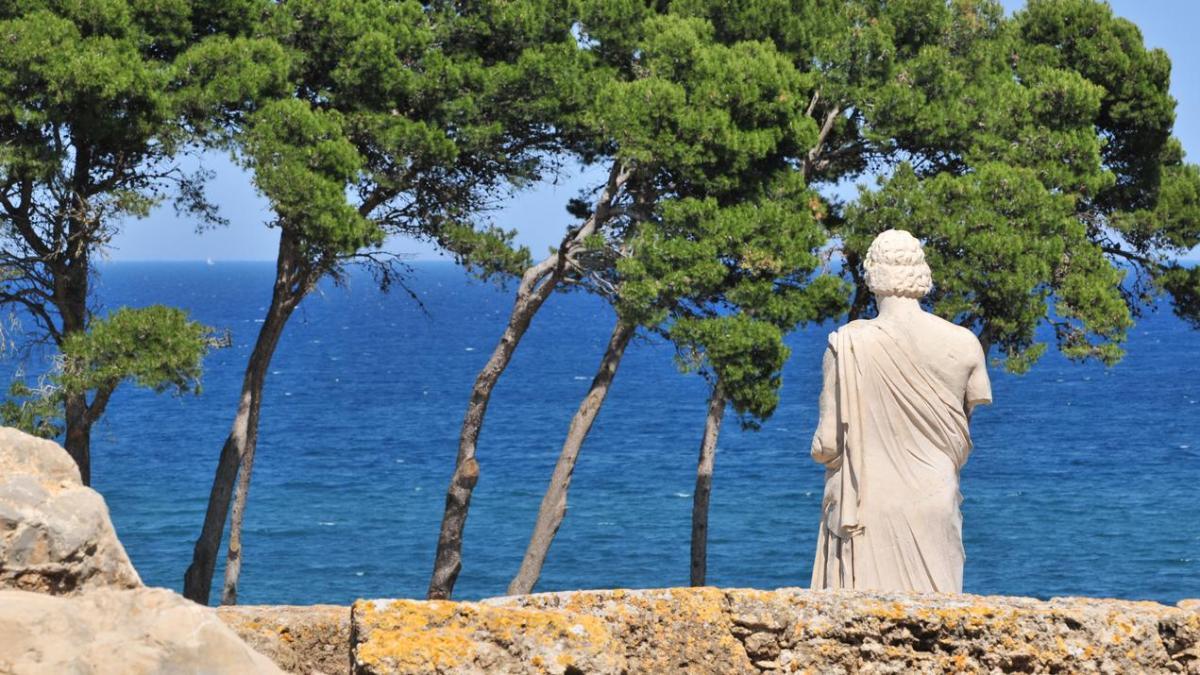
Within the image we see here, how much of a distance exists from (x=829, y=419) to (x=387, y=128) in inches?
469

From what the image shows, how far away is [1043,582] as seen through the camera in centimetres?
3828

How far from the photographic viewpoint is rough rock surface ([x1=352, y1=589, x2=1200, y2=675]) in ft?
13.7

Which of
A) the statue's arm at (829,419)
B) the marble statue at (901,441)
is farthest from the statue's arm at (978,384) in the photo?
the statue's arm at (829,419)

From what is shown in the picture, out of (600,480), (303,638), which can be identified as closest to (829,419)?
(303,638)

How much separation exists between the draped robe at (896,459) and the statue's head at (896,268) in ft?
0.63

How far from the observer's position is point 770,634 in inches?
178

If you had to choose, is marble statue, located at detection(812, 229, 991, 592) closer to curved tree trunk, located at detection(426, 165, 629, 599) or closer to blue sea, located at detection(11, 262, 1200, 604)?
curved tree trunk, located at detection(426, 165, 629, 599)

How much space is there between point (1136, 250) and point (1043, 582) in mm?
18071

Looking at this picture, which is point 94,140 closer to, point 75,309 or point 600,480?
point 75,309

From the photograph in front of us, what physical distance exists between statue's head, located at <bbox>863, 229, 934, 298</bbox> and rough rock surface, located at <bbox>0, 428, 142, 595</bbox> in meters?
4.01

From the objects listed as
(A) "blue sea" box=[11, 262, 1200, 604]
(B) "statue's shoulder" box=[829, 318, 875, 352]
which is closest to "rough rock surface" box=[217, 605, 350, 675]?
(B) "statue's shoulder" box=[829, 318, 875, 352]

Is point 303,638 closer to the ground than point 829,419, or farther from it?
closer to the ground

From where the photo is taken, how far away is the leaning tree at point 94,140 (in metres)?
15.8

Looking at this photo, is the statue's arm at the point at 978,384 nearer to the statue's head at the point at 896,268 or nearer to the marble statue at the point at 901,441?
the marble statue at the point at 901,441
